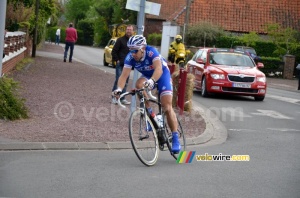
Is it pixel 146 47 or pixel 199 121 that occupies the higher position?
pixel 146 47

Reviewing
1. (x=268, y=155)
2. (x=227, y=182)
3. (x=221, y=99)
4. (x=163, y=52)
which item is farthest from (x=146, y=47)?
(x=163, y=52)

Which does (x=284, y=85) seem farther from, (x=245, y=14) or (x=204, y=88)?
(x=245, y=14)

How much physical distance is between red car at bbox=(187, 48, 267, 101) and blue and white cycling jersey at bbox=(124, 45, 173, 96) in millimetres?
11310

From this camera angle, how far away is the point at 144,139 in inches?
357

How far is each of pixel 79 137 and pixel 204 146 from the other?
2.11 meters

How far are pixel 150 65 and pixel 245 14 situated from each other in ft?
162

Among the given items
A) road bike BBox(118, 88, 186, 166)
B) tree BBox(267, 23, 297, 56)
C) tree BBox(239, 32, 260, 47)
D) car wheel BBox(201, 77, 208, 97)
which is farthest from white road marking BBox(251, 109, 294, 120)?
tree BBox(239, 32, 260, 47)

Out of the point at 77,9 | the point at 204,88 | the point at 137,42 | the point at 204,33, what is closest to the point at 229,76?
the point at 204,88

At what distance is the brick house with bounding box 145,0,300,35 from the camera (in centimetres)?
5666

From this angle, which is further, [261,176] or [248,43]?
[248,43]

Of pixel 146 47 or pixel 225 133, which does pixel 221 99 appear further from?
pixel 146 47

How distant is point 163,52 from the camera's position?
58.8 metres

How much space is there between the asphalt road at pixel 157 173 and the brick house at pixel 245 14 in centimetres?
4538

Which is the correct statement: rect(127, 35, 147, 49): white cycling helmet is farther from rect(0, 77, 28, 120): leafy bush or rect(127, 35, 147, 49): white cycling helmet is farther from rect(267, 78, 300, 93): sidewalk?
rect(267, 78, 300, 93): sidewalk
